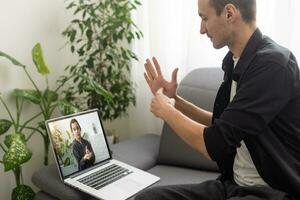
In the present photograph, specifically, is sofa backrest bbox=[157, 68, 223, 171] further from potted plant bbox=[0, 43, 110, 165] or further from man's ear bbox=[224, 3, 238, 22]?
man's ear bbox=[224, 3, 238, 22]

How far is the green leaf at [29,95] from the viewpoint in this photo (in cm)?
192

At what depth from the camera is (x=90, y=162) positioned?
5.62ft

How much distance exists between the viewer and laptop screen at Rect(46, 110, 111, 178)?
1.60 metres

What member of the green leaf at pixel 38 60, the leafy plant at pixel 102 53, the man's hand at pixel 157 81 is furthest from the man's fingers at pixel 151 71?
the green leaf at pixel 38 60

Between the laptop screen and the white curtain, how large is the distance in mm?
703

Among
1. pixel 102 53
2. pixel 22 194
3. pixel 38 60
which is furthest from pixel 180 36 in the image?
pixel 22 194

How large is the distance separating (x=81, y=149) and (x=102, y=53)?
2.33 feet

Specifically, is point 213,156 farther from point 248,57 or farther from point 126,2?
point 126,2

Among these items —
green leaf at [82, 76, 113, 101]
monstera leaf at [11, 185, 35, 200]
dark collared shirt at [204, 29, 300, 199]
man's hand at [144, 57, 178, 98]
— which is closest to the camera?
dark collared shirt at [204, 29, 300, 199]

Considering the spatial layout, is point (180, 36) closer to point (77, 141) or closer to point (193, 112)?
point (193, 112)

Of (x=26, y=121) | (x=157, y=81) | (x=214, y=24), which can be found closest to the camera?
(x=214, y=24)

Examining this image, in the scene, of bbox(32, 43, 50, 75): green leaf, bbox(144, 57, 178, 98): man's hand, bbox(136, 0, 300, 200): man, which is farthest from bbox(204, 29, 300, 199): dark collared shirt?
bbox(32, 43, 50, 75): green leaf

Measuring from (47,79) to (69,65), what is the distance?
0.66 feet

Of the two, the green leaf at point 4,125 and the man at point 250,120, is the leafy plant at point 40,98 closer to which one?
the green leaf at point 4,125
